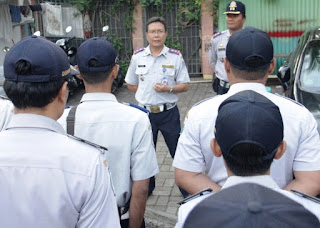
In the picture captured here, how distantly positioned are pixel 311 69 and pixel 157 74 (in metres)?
1.99

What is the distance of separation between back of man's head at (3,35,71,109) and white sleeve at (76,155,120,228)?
1.14ft

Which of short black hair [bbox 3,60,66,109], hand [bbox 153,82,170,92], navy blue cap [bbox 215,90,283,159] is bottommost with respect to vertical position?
hand [bbox 153,82,170,92]

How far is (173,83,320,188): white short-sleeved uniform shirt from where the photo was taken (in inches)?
88.1

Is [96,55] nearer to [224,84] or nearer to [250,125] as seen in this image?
[250,125]

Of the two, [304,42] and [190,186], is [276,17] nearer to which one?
[304,42]

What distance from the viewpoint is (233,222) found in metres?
1.10

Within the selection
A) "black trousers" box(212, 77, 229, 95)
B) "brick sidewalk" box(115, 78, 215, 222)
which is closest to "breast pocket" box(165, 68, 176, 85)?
"black trousers" box(212, 77, 229, 95)

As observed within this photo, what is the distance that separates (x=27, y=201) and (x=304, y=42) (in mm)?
5480

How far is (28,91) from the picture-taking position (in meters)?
1.78

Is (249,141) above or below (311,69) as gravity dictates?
above

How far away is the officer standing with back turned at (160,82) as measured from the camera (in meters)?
4.70

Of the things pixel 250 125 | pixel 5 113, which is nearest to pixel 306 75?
pixel 5 113

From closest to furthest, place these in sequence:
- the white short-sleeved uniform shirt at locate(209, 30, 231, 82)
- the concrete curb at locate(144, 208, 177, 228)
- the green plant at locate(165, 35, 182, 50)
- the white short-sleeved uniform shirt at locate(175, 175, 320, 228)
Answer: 1. the white short-sleeved uniform shirt at locate(175, 175, 320, 228)
2. the concrete curb at locate(144, 208, 177, 228)
3. the white short-sleeved uniform shirt at locate(209, 30, 231, 82)
4. the green plant at locate(165, 35, 182, 50)

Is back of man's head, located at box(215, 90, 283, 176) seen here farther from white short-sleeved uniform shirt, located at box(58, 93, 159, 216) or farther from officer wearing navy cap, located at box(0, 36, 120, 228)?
white short-sleeved uniform shirt, located at box(58, 93, 159, 216)
